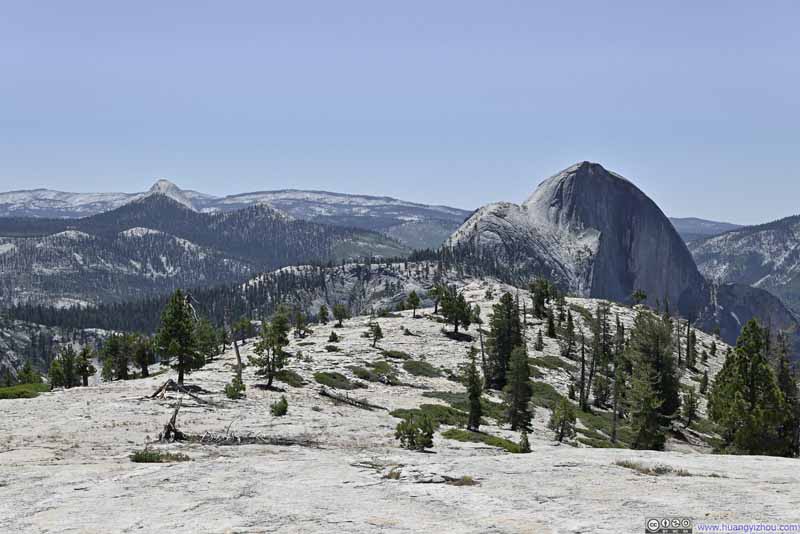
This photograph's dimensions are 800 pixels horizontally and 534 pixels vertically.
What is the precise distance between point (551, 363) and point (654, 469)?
104130 millimetres

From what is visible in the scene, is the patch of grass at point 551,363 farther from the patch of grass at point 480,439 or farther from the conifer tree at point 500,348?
the patch of grass at point 480,439

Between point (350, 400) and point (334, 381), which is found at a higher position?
point (350, 400)

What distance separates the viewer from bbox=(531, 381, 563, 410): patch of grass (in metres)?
93.4

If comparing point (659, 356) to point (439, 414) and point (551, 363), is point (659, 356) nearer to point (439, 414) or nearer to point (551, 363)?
point (439, 414)

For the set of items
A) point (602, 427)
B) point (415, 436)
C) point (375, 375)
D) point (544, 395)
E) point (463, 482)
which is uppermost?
point (463, 482)

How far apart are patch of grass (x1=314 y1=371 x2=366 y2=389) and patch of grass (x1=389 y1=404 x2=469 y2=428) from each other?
1404cm

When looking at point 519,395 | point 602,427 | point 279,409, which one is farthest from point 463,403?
point 279,409

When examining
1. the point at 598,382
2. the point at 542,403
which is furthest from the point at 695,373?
the point at 542,403

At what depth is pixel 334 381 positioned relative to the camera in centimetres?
8244

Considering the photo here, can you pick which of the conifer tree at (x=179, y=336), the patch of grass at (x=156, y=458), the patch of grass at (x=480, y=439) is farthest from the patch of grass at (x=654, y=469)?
the conifer tree at (x=179, y=336)

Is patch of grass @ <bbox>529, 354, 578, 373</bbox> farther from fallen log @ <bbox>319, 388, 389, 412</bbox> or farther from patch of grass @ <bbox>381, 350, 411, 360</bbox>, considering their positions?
fallen log @ <bbox>319, 388, 389, 412</bbox>

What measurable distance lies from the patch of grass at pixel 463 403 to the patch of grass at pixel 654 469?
49190 millimetres

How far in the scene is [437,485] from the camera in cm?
2139

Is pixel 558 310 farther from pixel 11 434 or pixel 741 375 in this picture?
pixel 11 434
